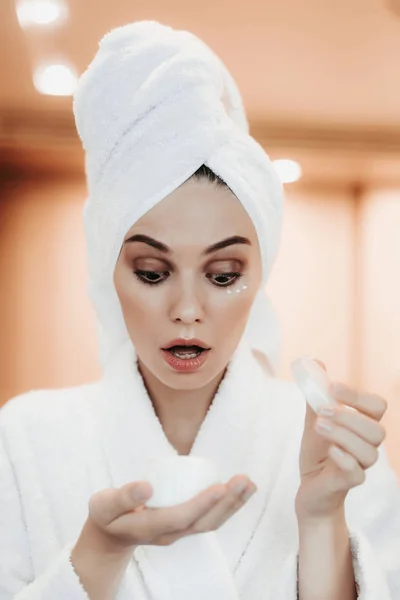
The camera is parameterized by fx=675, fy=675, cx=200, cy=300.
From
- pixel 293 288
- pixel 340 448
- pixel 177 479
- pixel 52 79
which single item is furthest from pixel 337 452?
pixel 52 79

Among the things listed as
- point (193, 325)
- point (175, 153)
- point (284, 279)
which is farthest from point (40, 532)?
point (284, 279)

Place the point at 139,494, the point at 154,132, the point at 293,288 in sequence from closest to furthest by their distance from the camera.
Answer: the point at 139,494 < the point at 154,132 < the point at 293,288

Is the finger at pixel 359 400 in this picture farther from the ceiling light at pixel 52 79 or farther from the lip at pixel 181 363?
the ceiling light at pixel 52 79

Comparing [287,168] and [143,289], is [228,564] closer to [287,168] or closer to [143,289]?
[143,289]

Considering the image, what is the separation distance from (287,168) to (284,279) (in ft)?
0.49

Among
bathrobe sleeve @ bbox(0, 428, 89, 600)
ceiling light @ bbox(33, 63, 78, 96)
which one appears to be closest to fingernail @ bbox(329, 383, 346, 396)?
bathrobe sleeve @ bbox(0, 428, 89, 600)

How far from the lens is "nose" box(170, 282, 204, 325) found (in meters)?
0.57

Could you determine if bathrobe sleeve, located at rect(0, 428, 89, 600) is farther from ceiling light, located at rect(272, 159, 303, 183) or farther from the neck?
ceiling light, located at rect(272, 159, 303, 183)

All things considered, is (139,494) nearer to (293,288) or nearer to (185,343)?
(185,343)

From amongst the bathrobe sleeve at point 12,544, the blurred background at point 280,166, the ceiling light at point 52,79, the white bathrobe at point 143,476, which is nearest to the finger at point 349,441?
the white bathrobe at point 143,476

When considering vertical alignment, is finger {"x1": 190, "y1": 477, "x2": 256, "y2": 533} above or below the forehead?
below

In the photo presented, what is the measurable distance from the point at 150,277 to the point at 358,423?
A: 0.22m

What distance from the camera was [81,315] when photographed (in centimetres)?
85

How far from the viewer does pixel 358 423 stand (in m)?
0.48
